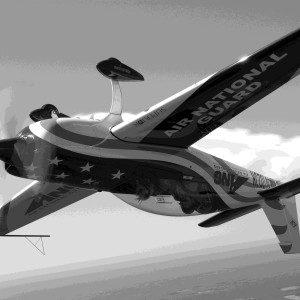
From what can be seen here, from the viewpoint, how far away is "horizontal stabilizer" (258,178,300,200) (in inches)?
619

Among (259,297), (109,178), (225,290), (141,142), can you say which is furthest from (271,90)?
(225,290)

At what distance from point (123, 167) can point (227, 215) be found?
7156 millimetres

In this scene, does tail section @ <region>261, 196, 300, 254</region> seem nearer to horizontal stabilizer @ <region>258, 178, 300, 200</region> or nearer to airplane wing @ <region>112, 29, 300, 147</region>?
horizontal stabilizer @ <region>258, 178, 300, 200</region>

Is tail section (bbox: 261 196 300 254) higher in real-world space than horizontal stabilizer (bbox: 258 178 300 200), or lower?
lower

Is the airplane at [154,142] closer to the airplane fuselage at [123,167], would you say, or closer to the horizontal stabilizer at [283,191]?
the airplane fuselage at [123,167]

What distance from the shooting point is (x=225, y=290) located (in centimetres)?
18562

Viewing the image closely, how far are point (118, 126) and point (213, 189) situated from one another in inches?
192

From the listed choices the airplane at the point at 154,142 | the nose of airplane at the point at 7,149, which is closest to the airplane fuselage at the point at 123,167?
the airplane at the point at 154,142

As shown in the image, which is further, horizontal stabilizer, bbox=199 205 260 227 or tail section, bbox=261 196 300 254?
tail section, bbox=261 196 300 254

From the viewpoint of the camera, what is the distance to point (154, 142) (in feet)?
41.1

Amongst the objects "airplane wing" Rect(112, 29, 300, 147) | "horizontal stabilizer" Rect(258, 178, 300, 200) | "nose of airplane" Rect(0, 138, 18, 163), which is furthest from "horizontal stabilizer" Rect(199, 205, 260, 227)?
"nose of airplane" Rect(0, 138, 18, 163)

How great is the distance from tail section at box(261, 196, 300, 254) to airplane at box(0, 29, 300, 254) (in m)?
4.29

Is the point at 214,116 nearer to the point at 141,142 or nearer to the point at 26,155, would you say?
the point at 141,142

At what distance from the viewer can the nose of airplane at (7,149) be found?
36.1 feet
